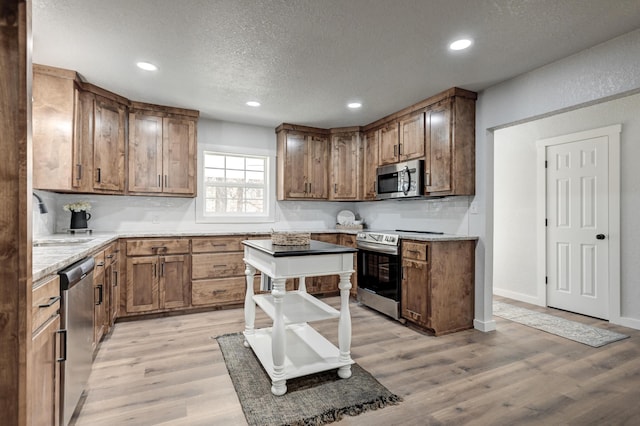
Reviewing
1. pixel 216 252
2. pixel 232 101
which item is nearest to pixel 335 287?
pixel 216 252

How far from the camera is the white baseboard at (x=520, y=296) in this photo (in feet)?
13.8

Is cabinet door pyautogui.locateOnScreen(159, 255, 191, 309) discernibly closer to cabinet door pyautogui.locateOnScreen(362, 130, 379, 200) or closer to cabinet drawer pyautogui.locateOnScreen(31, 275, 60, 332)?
cabinet drawer pyautogui.locateOnScreen(31, 275, 60, 332)

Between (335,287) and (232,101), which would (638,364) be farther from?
(232,101)

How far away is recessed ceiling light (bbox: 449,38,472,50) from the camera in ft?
7.92

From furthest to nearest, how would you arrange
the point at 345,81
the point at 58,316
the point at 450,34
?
the point at 345,81
the point at 450,34
the point at 58,316

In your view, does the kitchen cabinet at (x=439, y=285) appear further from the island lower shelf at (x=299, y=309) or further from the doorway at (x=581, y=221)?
the doorway at (x=581, y=221)

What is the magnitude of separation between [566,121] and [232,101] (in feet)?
13.1

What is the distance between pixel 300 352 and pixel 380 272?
5.29 ft

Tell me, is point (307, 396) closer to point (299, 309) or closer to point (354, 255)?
point (299, 309)

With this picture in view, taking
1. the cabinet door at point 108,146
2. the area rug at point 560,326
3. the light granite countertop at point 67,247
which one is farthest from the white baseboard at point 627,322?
the cabinet door at point 108,146

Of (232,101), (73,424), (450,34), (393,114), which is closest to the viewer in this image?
(73,424)

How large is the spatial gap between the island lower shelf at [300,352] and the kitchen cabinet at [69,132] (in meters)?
2.28

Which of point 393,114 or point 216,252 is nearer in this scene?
point 216,252

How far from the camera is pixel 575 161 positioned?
3854mm
